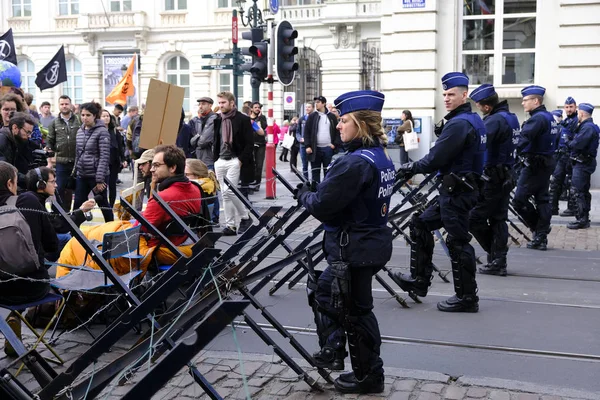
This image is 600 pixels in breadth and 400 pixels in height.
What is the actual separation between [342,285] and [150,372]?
77.7 inches

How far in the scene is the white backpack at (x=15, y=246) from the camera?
18.0ft

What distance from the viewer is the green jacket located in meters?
11.9

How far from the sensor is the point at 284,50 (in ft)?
48.8

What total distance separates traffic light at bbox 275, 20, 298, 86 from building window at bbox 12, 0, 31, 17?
34.4 m

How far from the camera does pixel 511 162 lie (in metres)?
9.04

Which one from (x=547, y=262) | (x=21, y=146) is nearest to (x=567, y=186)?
(x=547, y=262)

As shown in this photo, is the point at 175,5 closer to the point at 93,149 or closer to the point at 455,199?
the point at 93,149

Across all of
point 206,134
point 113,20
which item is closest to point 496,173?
point 206,134

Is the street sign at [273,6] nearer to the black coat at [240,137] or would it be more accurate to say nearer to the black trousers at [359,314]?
the black coat at [240,137]

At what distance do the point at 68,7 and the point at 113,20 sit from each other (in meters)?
3.29

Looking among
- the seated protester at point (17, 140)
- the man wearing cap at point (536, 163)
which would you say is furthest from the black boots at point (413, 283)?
the seated protester at point (17, 140)

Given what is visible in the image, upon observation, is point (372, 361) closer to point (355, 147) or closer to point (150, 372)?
point (355, 147)

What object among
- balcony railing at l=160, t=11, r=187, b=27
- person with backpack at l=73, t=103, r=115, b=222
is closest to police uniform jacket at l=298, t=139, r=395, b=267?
person with backpack at l=73, t=103, r=115, b=222

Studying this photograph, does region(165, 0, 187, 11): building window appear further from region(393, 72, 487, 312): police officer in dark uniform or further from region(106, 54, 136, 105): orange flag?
region(393, 72, 487, 312): police officer in dark uniform
